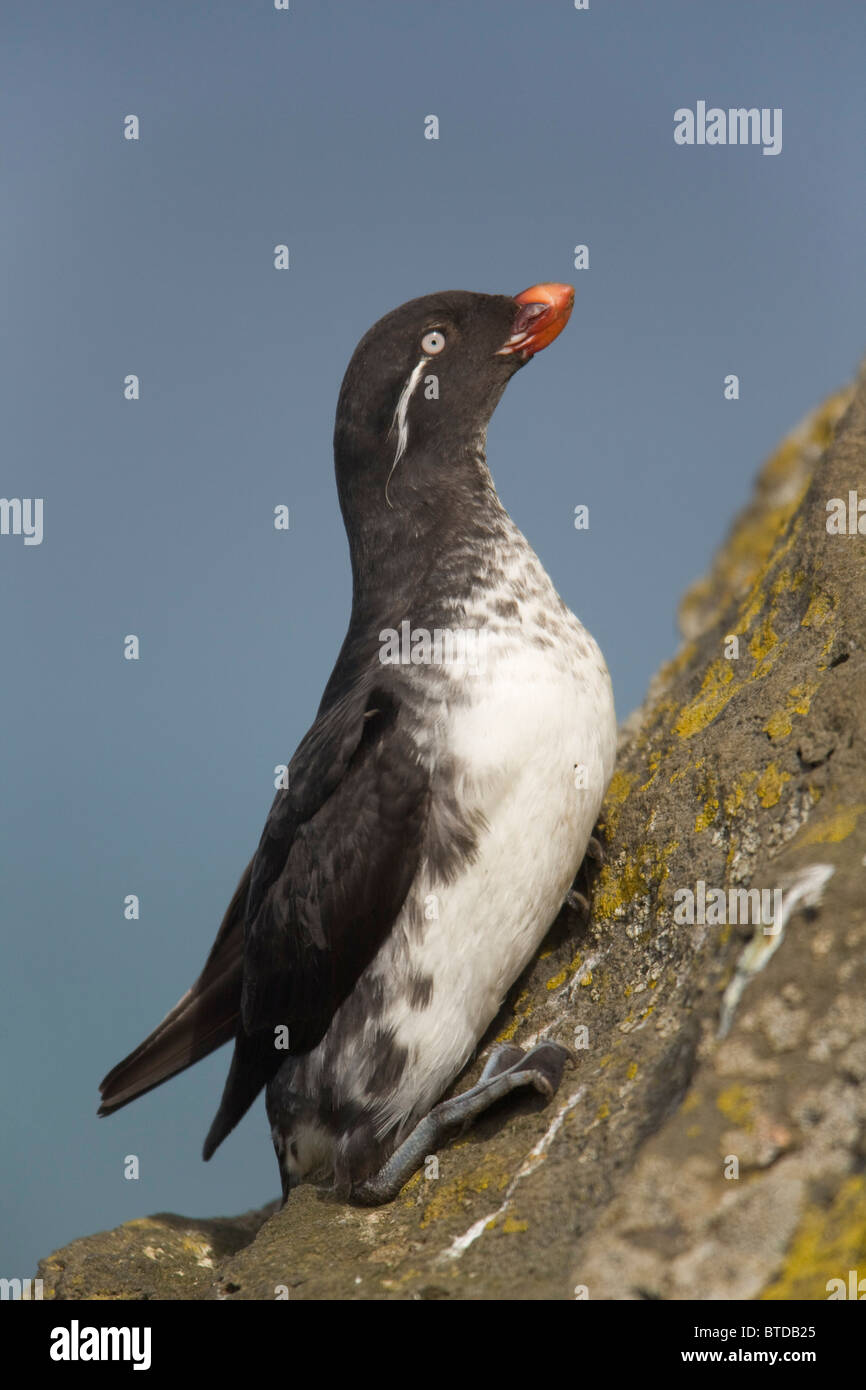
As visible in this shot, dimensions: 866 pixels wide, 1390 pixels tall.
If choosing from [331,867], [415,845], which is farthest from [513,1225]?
[331,867]

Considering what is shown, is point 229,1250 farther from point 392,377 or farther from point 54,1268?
point 392,377

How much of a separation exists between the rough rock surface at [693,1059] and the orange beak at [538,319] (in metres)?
1.31

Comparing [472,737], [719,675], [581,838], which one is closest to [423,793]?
[472,737]

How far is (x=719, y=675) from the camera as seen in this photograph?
527 centimetres

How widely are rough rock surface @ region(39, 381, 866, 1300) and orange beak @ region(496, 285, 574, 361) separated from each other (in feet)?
4.30

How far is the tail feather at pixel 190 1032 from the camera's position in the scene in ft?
17.0

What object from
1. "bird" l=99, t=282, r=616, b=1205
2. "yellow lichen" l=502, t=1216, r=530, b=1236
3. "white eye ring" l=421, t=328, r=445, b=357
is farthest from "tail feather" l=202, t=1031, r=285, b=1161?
"white eye ring" l=421, t=328, r=445, b=357

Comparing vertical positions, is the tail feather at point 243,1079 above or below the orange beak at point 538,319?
below

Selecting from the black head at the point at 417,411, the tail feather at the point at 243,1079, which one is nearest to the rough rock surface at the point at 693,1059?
the tail feather at the point at 243,1079

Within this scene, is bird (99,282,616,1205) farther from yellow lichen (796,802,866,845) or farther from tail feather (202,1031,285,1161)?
yellow lichen (796,802,866,845)

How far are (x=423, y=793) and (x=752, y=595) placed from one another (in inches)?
85.0

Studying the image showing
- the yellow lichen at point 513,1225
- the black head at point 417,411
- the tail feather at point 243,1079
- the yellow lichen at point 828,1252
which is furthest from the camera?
the black head at point 417,411

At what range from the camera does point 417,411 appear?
507 centimetres

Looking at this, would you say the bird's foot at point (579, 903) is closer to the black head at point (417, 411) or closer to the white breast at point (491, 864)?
the white breast at point (491, 864)
